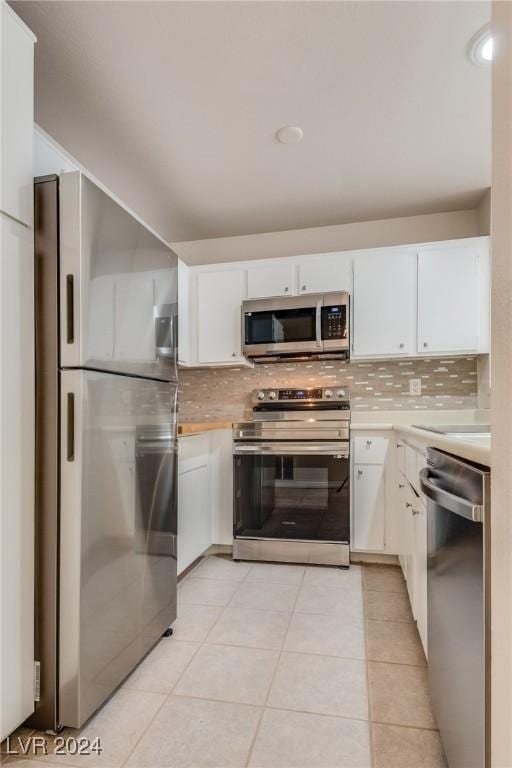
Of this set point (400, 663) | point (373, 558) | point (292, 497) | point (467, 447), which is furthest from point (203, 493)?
point (467, 447)

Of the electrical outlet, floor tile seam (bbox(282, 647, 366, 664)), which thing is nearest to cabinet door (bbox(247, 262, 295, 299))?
the electrical outlet

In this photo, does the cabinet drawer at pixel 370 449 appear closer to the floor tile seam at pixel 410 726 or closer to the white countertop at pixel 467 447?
the white countertop at pixel 467 447

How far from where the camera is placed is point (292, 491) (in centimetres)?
294

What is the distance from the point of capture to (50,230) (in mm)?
1387

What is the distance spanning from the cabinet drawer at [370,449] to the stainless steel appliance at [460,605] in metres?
1.60

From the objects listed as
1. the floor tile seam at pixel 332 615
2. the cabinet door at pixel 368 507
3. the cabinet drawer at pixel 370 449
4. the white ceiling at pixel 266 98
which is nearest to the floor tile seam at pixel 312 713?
the floor tile seam at pixel 332 615

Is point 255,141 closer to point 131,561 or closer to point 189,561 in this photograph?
point 131,561

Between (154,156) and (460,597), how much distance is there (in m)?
2.52

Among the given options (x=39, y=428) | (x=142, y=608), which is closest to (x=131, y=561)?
→ (x=142, y=608)

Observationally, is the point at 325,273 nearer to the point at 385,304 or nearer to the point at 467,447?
the point at 385,304

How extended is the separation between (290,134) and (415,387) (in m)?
1.94

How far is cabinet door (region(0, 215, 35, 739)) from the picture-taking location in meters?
1.25

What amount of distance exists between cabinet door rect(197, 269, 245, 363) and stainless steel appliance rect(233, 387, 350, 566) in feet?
2.18

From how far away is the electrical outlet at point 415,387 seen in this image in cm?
330
